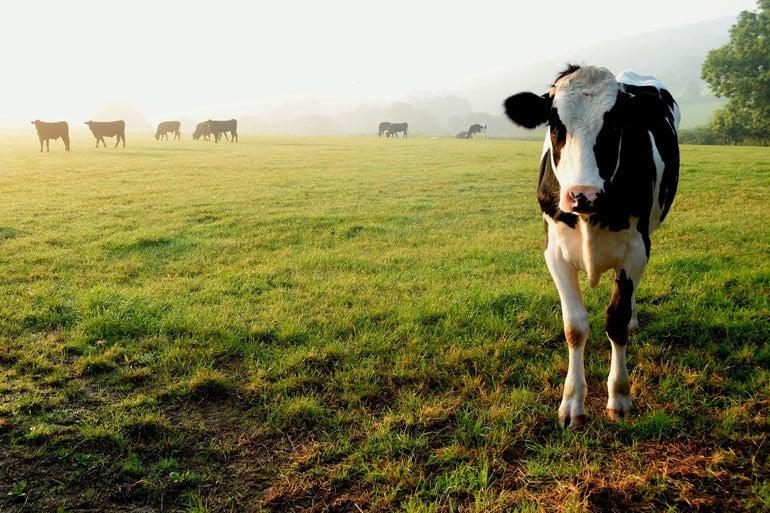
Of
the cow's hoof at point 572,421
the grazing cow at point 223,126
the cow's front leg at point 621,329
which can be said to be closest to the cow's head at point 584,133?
the cow's front leg at point 621,329

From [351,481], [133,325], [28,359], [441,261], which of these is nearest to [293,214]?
[441,261]

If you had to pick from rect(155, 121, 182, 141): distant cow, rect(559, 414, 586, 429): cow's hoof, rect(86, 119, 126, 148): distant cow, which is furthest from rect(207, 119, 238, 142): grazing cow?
rect(559, 414, 586, 429): cow's hoof

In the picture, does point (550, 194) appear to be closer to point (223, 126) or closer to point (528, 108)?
point (528, 108)

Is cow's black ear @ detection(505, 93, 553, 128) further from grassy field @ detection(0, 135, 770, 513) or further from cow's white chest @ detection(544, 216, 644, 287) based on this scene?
grassy field @ detection(0, 135, 770, 513)

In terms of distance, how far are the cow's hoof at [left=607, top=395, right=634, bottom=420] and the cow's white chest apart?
0.84 m

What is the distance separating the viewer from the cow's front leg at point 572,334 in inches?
145

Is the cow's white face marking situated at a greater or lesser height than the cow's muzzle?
greater

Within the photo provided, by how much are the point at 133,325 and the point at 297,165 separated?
18.1 m

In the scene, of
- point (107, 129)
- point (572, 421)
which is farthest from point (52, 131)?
point (572, 421)

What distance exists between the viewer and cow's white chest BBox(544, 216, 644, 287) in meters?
3.72

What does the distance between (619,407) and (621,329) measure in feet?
1.77

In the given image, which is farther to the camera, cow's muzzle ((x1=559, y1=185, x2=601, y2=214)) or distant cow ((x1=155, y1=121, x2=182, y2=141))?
distant cow ((x1=155, y1=121, x2=182, y2=141))

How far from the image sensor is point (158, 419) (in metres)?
3.72

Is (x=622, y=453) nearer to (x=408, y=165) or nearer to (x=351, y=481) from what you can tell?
(x=351, y=481)
